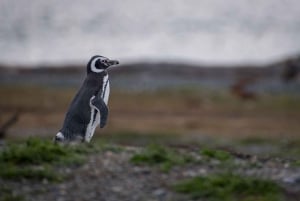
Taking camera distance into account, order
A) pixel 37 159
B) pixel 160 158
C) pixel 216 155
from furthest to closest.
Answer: pixel 216 155
pixel 160 158
pixel 37 159

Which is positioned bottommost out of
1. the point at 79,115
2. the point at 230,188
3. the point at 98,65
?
Answer: the point at 230,188

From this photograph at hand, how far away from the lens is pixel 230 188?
7551 mm

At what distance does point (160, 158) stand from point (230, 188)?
1.13 meters

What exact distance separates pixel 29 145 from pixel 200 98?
2585 cm

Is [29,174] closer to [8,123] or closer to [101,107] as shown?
[101,107]

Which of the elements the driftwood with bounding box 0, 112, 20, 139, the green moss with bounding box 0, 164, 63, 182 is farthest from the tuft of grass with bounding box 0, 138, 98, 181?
the driftwood with bounding box 0, 112, 20, 139

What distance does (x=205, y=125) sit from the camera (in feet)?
88.4

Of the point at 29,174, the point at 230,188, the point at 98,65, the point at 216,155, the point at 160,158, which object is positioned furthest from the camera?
the point at 98,65

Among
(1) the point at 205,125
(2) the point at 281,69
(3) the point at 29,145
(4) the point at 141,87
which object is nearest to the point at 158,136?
(1) the point at 205,125

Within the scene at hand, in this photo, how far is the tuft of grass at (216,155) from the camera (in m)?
8.63

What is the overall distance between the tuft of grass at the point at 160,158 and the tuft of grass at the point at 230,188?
1.93 feet

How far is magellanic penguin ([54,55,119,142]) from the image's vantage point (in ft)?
34.2

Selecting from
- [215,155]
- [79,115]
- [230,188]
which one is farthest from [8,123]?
[230,188]

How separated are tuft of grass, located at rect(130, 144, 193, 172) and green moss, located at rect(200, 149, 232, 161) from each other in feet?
0.85
